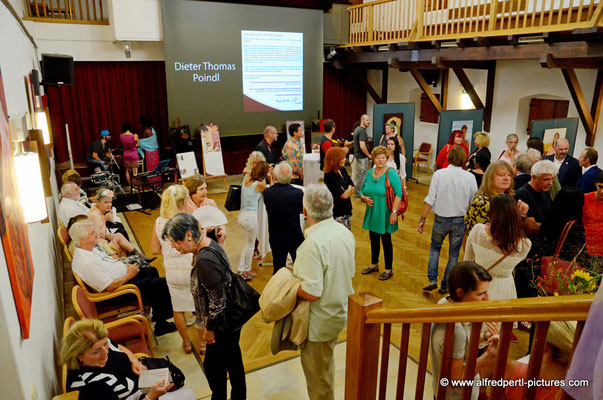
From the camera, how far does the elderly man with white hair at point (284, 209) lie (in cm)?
427

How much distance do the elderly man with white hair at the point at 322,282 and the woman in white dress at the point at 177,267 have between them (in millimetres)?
1174

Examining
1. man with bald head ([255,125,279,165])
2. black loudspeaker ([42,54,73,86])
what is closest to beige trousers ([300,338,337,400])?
man with bald head ([255,125,279,165])

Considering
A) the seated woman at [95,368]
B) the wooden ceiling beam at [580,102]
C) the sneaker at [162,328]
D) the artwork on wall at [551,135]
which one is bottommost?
the sneaker at [162,328]

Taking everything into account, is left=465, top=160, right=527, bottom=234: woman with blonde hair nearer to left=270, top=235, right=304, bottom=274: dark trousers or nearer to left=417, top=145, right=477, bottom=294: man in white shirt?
left=417, top=145, right=477, bottom=294: man in white shirt

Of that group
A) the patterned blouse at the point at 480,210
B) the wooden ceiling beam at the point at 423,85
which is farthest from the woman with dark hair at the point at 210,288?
the wooden ceiling beam at the point at 423,85

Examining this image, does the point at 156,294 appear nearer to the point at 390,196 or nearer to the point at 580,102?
the point at 390,196

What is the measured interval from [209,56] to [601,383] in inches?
387

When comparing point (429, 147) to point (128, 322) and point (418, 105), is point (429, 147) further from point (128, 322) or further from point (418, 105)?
point (128, 322)

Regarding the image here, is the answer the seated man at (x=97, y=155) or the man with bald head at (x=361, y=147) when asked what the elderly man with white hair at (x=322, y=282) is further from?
the seated man at (x=97, y=155)

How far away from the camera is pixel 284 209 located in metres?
4.27

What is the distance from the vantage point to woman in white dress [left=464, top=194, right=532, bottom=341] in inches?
120

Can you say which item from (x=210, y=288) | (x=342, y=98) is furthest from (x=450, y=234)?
(x=342, y=98)

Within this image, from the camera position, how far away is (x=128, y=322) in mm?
3340

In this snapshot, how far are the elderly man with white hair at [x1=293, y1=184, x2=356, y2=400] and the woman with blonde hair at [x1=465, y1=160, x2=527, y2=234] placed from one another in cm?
165
